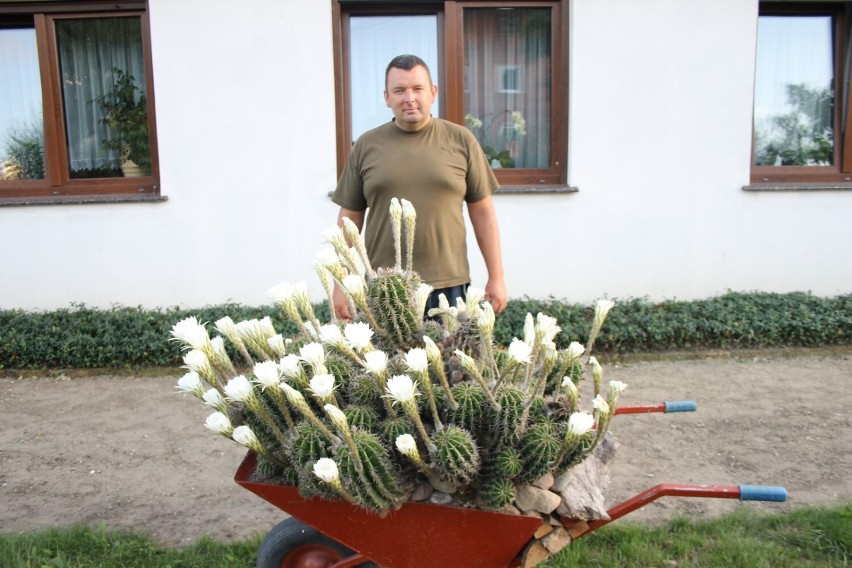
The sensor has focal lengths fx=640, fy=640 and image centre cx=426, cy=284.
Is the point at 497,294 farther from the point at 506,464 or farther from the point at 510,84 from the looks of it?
the point at 510,84

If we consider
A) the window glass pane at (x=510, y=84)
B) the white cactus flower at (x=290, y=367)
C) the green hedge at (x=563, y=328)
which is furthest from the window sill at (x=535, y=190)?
the white cactus flower at (x=290, y=367)

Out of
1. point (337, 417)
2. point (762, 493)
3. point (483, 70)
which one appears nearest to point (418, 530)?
point (337, 417)

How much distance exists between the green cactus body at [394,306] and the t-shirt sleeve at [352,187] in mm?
1226

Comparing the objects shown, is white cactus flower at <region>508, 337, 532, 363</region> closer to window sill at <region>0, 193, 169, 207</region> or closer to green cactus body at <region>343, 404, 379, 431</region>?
green cactus body at <region>343, 404, 379, 431</region>

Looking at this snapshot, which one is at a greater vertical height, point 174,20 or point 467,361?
point 174,20

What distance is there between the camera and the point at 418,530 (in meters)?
1.66

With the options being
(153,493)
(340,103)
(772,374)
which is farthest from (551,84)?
(153,493)

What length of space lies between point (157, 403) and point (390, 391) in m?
3.55

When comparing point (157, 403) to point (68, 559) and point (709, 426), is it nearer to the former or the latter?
point (68, 559)

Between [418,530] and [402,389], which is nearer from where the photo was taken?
[402,389]

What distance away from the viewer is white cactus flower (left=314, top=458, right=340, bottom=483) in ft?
4.53

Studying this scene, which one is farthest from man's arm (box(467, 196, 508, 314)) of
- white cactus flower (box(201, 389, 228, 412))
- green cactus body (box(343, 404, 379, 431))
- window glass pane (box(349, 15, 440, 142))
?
window glass pane (box(349, 15, 440, 142))

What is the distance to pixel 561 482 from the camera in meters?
1.65

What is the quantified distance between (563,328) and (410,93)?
301 centimetres
